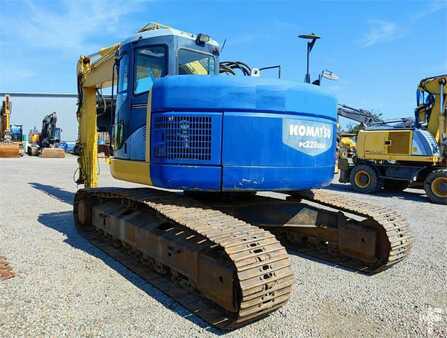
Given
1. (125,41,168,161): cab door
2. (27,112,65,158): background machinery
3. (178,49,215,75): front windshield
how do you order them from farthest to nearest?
1. (27,112,65,158): background machinery
2. (178,49,215,75): front windshield
3. (125,41,168,161): cab door

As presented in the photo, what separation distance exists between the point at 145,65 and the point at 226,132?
5.34 feet

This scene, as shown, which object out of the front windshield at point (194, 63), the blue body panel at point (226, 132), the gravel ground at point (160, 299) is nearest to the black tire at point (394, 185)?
the gravel ground at point (160, 299)

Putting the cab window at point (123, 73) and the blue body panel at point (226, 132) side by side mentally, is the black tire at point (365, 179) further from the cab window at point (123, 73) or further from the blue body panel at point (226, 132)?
A: the cab window at point (123, 73)

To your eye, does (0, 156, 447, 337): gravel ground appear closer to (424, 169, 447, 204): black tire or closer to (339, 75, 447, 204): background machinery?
(424, 169, 447, 204): black tire

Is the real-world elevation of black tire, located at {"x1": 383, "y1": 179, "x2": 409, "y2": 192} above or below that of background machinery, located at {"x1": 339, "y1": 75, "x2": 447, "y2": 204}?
below

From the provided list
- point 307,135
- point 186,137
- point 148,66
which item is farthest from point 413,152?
point 186,137

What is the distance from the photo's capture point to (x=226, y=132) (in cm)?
418

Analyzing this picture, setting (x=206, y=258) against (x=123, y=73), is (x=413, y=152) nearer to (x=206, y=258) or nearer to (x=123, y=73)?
(x=123, y=73)

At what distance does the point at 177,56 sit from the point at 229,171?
170 cm

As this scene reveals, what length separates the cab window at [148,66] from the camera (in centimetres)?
495

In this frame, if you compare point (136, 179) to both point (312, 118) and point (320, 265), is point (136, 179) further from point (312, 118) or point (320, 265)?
point (320, 265)

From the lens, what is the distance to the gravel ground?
11.1 ft

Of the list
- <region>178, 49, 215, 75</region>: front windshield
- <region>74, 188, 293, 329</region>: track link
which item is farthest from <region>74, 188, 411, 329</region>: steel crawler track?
<region>178, 49, 215, 75</region>: front windshield

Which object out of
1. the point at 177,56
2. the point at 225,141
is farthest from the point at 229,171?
the point at 177,56
